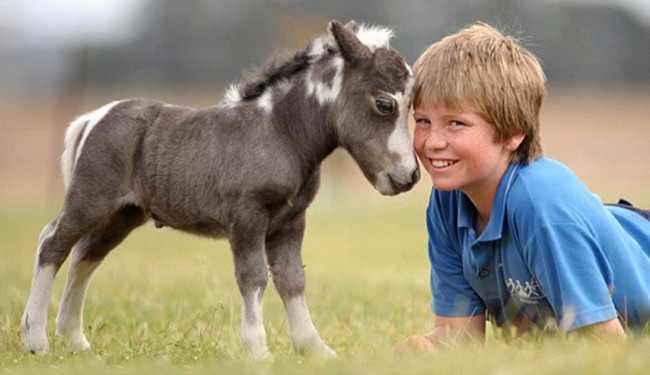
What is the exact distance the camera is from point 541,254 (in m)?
5.09

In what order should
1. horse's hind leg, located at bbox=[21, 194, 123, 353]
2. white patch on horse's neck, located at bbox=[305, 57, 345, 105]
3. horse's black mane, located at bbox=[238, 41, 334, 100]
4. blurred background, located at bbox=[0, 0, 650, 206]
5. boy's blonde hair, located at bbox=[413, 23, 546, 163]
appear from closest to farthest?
1. boy's blonde hair, located at bbox=[413, 23, 546, 163]
2. white patch on horse's neck, located at bbox=[305, 57, 345, 105]
3. horse's black mane, located at bbox=[238, 41, 334, 100]
4. horse's hind leg, located at bbox=[21, 194, 123, 353]
5. blurred background, located at bbox=[0, 0, 650, 206]

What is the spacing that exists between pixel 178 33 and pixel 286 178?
127 feet

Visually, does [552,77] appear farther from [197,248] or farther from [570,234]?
[570,234]

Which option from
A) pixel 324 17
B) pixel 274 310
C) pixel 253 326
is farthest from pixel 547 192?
pixel 324 17

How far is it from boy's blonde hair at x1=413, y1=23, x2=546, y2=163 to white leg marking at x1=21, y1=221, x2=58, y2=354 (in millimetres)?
2492

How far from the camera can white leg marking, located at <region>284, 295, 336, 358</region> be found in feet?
19.2

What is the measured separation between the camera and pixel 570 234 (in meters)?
5.03

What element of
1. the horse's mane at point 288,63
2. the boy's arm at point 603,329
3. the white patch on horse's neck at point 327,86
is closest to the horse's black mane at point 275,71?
the horse's mane at point 288,63

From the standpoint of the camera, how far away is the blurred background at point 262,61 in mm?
36219

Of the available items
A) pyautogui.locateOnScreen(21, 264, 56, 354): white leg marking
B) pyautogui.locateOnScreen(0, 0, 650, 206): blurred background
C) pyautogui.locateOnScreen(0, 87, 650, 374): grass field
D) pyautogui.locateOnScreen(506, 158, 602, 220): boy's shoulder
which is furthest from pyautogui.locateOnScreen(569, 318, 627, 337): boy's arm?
pyautogui.locateOnScreen(0, 0, 650, 206): blurred background

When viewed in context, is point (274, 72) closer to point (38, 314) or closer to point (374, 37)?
point (374, 37)

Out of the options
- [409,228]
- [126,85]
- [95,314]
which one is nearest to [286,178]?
[95,314]

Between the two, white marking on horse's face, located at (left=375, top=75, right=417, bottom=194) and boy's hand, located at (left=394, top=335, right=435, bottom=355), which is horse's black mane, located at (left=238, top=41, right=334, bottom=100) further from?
boy's hand, located at (left=394, top=335, right=435, bottom=355)

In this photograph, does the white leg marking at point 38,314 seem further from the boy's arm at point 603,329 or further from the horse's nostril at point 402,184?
the boy's arm at point 603,329
